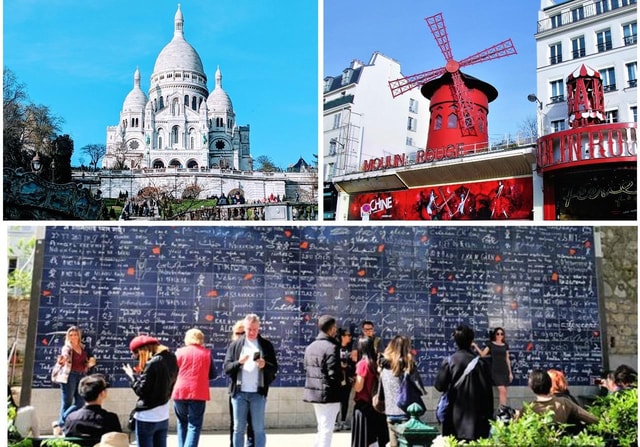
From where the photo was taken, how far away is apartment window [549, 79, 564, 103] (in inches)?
539

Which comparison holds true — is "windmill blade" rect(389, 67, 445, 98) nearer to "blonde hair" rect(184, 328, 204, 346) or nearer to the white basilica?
the white basilica

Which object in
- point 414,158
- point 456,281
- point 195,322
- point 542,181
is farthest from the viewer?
point 414,158

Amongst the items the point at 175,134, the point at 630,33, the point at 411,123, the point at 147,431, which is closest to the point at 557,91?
the point at 630,33

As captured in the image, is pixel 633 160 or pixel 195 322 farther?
pixel 633 160

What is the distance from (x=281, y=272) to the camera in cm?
761

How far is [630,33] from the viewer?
1291cm

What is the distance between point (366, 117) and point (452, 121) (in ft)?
7.89

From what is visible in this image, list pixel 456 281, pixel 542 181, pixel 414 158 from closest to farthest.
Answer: pixel 456 281
pixel 542 181
pixel 414 158

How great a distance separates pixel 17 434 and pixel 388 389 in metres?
3.21

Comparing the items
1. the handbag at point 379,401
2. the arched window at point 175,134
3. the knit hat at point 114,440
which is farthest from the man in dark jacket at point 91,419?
the arched window at point 175,134

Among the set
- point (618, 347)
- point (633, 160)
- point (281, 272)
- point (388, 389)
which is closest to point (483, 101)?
point (633, 160)

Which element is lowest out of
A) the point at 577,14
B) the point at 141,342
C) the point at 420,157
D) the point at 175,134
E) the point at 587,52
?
the point at 141,342

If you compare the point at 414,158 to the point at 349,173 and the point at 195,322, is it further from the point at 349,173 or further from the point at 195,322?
the point at 195,322

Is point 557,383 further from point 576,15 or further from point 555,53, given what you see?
point 576,15
